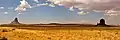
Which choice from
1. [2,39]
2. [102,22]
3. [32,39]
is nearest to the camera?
[2,39]

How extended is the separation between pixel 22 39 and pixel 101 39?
11.0 m

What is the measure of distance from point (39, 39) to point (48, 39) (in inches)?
49.0

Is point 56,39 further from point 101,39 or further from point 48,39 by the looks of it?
point 101,39

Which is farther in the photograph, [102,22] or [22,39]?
[102,22]

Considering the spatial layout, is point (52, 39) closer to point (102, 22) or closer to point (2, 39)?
point (2, 39)

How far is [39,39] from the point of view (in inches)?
1475

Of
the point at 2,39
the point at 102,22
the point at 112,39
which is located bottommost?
the point at 102,22

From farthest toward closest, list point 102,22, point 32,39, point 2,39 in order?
point 102,22 → point 32,39 → point 2,39

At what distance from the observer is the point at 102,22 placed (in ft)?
503

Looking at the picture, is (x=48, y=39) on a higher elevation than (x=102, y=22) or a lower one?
higher

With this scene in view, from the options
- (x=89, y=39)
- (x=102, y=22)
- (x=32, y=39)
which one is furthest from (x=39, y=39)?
(x=102, y=22)

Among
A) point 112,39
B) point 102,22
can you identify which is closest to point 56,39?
point 112,39

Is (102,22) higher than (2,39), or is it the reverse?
(2,39)

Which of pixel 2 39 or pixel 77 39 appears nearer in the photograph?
pixel 2 39
